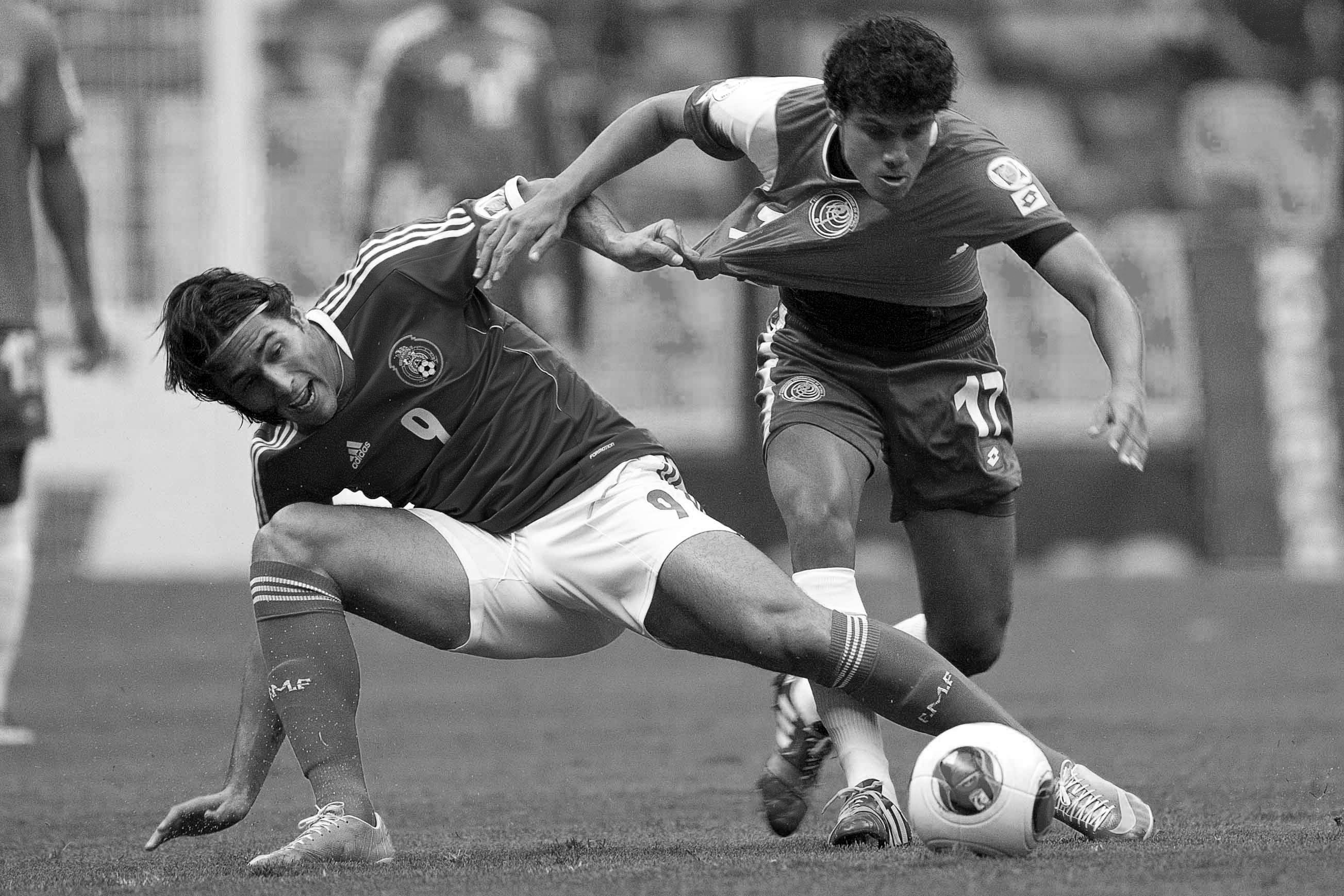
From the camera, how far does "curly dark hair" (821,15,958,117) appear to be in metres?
4.19

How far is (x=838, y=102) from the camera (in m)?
4.33

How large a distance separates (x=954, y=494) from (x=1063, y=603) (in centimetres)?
657

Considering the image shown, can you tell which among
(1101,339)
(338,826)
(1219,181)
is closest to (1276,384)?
(1219,181)

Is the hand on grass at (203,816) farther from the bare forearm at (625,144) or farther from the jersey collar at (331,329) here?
the bare forearm at (625,144)

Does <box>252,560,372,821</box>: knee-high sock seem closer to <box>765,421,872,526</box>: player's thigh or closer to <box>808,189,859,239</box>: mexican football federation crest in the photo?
<box>765,421,872,526</box>: player's thigh

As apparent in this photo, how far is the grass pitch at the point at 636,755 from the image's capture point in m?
3.76

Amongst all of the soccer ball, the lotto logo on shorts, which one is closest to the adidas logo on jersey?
the lotto logo on shorts

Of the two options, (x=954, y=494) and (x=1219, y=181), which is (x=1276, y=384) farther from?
(x=954, y=494)

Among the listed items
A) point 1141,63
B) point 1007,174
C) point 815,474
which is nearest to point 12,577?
point 815,474

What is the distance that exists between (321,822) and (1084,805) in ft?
5.21

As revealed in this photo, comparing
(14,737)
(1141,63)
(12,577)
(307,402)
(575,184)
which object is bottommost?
(14,737)

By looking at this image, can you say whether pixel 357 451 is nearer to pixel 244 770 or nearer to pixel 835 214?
pixel 244 770

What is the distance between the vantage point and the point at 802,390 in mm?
4809

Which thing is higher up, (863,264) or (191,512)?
(863,264)
